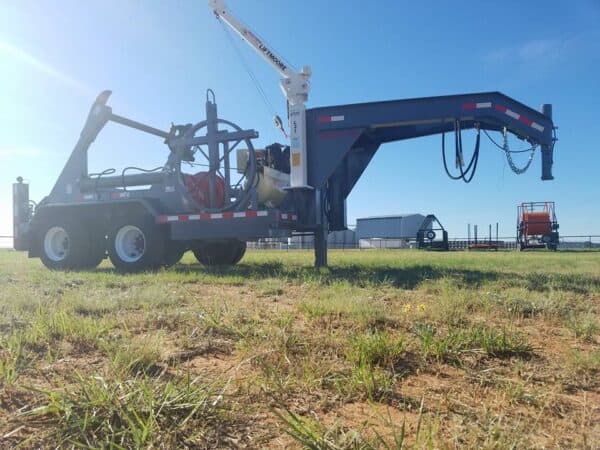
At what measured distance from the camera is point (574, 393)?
2295mm

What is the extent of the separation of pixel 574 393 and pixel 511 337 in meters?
0.68

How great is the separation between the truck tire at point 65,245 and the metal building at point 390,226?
4050cm

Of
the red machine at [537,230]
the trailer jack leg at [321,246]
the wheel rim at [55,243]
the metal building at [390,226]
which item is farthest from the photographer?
the metal building at [390,226]

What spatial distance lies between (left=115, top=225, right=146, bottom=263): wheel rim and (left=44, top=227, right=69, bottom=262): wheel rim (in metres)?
1.64

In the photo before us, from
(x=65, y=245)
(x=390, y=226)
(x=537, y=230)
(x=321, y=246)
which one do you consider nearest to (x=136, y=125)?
(x=65, y=245)

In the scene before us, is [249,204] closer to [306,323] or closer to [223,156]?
[223,156]

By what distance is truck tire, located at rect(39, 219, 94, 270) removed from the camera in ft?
30.8

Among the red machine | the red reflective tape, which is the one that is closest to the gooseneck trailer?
the red reflective tape

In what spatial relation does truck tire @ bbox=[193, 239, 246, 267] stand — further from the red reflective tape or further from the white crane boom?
the red reflective tape

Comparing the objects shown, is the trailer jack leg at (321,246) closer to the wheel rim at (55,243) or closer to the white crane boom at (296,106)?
the white crane boom at (296,106)

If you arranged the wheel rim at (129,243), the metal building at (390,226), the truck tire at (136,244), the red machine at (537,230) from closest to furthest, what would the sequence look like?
the truck tire at (136,244) < the wheel rim at (129,243) < the red machine at (537,230) < the metal building at (390,226)

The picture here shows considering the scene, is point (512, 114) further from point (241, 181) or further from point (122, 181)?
point (122, 181)

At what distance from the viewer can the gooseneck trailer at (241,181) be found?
8.20 meters

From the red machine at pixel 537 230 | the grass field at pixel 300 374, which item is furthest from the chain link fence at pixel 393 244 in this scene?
the grass field at pixel 300 374
